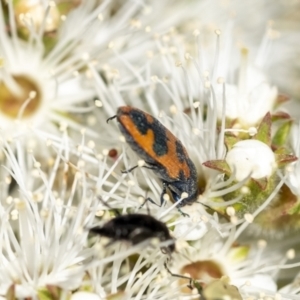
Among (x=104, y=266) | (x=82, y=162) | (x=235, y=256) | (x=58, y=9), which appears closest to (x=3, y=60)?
(x=58, y=9)

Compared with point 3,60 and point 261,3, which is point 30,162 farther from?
point 261,3

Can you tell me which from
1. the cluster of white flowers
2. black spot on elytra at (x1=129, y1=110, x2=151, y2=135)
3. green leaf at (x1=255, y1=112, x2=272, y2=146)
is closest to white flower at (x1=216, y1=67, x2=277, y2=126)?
the cluster of white flowers

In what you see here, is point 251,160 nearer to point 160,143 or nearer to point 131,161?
point 160,143

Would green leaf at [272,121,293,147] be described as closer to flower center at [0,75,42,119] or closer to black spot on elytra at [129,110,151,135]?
black spot on elytra at [129,110,151,135]

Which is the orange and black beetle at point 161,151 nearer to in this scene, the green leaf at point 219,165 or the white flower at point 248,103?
the green leaf at point 219,165

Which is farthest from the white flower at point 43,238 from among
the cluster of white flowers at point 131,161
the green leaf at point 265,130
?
the green leaf at point 265,130

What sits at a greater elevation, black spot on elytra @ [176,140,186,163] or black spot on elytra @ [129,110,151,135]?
black spot on elytra @ [129,110,151,135]
